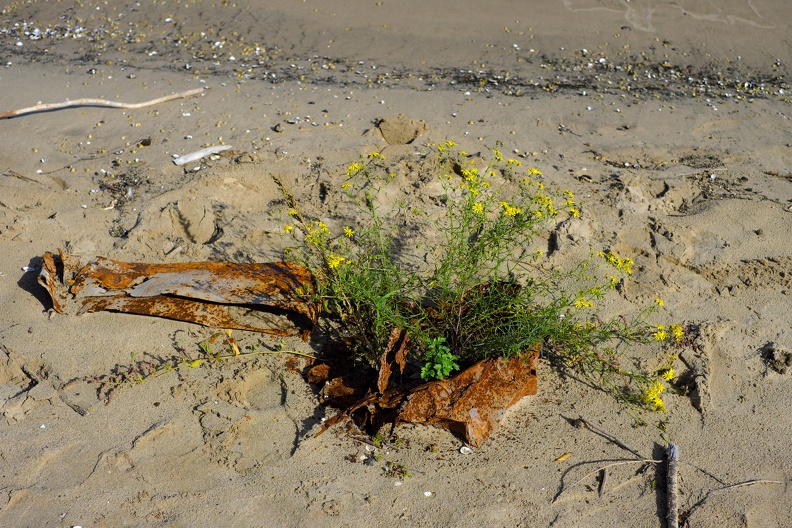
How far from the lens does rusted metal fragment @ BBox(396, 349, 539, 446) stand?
305 centimetres

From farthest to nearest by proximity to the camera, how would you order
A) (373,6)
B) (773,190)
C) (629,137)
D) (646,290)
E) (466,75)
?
(373,6)
(466,75)
(629,137)
(773,190)
(646,290)

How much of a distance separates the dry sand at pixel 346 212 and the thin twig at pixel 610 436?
4 cm

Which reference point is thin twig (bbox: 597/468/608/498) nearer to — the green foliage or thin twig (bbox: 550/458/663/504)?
thin twig (bbox: 550/458/663/504)

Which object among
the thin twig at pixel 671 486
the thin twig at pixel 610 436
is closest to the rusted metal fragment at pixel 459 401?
the thin twig at pixel 610 436

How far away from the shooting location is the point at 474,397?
123 inches

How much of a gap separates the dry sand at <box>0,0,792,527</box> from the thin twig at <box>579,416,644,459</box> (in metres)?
0.04

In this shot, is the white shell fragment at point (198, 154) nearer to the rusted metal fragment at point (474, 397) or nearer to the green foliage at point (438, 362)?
the green foliage at point (438, 362)

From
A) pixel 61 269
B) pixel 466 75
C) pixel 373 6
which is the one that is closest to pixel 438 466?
pixel 61 269

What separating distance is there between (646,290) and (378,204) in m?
1.74

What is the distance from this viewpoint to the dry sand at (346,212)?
287cm

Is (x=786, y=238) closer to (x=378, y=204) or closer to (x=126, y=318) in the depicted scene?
(x=378, y=204)

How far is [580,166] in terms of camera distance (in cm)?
499

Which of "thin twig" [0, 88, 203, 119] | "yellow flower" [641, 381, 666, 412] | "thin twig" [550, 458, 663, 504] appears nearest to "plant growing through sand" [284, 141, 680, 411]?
"yellow flower" [641, 381, 666, 412]

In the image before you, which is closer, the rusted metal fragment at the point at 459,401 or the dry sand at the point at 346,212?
the dry sand at the point at 346,212
